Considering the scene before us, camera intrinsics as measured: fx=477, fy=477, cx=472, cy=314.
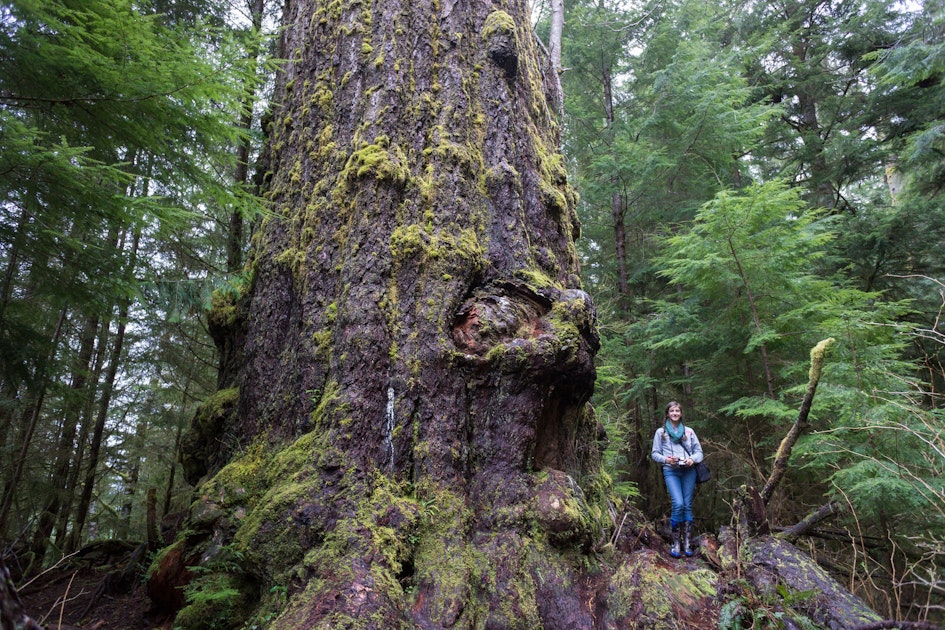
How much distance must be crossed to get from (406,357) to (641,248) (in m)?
10.8

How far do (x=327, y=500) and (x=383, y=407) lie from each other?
620 mm

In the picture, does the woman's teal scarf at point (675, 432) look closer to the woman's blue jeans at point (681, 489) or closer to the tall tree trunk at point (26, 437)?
the woman's blue jeans at point (681, 489)

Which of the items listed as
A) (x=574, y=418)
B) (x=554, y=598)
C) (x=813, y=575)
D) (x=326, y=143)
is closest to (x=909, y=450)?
(x=813, y=575)

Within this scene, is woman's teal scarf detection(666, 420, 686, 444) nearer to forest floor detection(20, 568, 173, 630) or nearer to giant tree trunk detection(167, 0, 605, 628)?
giant tree trunk detection(167, 0, 605, 628)

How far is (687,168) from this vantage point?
10930 millimetres

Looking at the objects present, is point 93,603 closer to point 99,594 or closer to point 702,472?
point 99,594

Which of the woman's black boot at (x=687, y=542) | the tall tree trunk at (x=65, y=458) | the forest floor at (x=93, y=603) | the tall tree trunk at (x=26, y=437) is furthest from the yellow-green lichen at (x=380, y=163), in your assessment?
the tall tree trunk at (x=65, y=458)

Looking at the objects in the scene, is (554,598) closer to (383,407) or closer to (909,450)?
(383,407)

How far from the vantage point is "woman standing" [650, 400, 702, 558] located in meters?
5.29

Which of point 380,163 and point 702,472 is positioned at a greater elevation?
point 380,163

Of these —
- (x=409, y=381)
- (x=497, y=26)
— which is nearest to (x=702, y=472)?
(x=409, y=381)

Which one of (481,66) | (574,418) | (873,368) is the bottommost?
(574,418)

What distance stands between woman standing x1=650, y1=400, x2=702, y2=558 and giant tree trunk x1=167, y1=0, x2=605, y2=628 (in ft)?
5.52

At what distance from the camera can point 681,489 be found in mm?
5477
